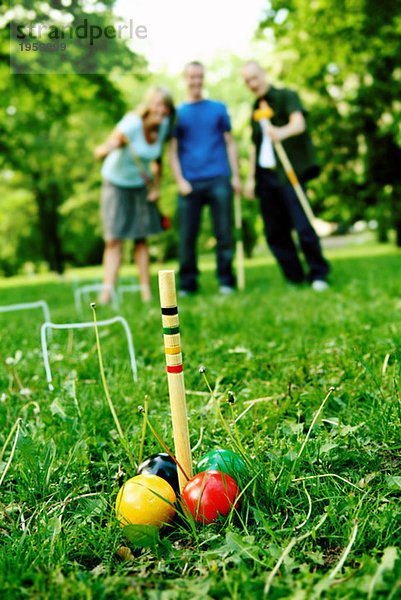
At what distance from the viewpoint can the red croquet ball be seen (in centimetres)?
140

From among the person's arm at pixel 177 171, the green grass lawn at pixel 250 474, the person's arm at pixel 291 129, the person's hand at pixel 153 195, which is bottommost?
the green grass lawn at pixel 250 474

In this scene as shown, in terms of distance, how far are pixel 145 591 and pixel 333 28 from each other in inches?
452

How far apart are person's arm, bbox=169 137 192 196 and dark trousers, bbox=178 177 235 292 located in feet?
0.42

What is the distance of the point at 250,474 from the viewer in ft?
4.91

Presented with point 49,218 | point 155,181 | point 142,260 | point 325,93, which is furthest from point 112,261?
point 49,218

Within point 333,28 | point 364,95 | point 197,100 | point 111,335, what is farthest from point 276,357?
point 364,95

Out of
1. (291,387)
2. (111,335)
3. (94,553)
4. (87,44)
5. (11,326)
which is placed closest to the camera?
(94,553)

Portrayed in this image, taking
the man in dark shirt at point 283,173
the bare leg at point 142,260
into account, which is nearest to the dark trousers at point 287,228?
the man in dark shirt at point 283,173

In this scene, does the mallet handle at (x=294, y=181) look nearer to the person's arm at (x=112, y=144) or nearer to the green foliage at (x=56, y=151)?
the person's arm at (x=112, y=144)

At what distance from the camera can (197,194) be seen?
5.54 metres

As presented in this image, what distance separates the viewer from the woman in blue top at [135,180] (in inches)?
200

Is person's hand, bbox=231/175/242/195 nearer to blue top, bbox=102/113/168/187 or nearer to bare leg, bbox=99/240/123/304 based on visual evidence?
blue top, bbox=102/113/168/187

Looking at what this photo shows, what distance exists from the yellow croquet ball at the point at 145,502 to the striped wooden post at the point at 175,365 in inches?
2.9

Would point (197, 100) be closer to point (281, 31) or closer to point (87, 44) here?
point (87, 44)
